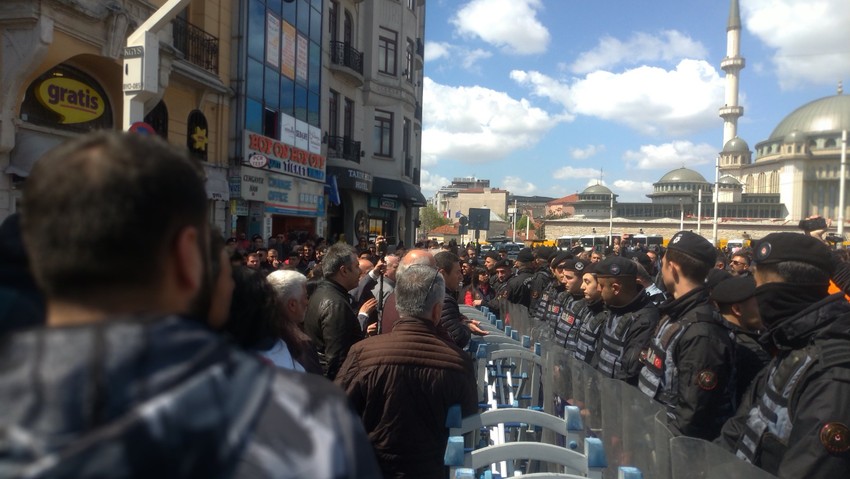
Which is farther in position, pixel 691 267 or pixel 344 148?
pixel 344 148

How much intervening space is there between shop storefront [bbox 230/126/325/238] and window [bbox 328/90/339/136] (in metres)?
3.23

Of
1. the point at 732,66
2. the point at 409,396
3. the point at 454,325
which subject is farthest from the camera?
the point at 732,66

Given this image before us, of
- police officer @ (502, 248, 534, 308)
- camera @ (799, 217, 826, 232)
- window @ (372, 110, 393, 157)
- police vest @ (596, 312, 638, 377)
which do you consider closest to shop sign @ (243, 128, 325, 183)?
window @ (372, 110, 393, 157)

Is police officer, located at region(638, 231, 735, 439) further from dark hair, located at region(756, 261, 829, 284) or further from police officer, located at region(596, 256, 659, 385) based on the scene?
police officer, located at region(596, 256, 659, 385)

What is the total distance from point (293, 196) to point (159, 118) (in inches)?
237

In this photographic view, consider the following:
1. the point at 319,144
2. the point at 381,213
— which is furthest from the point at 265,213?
the point at 381,213

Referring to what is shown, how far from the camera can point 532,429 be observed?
13.4 feet

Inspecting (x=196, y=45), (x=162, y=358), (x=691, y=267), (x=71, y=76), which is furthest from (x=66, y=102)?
(x=162, y=358)

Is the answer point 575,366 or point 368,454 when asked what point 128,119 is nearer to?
point 575,366

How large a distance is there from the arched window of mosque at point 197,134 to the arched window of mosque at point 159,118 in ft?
3.20

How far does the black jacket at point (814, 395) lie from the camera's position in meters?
2.30

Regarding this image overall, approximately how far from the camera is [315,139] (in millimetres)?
21000

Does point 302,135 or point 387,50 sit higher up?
point 387,50

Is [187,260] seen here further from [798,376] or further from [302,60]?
[302,60]
